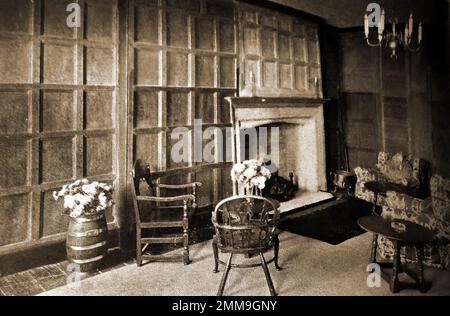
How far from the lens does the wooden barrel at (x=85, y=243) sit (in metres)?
3.39

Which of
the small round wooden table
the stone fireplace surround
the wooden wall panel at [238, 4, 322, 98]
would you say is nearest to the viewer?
the small round wooden table

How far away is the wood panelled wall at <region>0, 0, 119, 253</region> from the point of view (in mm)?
3402

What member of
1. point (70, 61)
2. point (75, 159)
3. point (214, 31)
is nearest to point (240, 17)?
point (214, 31)

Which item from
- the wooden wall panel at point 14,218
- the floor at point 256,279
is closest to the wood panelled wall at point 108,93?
the wooden wall panel at point 14,218

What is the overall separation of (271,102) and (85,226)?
3.48 metres

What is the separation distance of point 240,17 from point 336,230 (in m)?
3.43

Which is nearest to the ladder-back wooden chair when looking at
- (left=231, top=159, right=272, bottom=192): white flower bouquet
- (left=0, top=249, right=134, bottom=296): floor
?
(left=0, top=249, right=134, bottom=296): floor

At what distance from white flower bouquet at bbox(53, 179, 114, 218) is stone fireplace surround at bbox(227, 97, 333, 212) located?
9.91ft

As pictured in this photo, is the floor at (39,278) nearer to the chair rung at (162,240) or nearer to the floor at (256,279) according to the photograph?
the floor at (256,279)

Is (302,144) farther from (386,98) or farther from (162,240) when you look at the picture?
(162,240)

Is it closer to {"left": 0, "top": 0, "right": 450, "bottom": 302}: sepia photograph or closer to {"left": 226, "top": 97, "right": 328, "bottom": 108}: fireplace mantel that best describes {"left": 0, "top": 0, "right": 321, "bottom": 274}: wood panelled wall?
{"left": 0, "top": 0, "right": 450, "bottom": 302}: sepia photograph

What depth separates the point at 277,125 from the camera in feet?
21.0

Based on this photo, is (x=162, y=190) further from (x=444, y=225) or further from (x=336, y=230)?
(x=444, y=225)

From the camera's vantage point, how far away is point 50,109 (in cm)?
365
